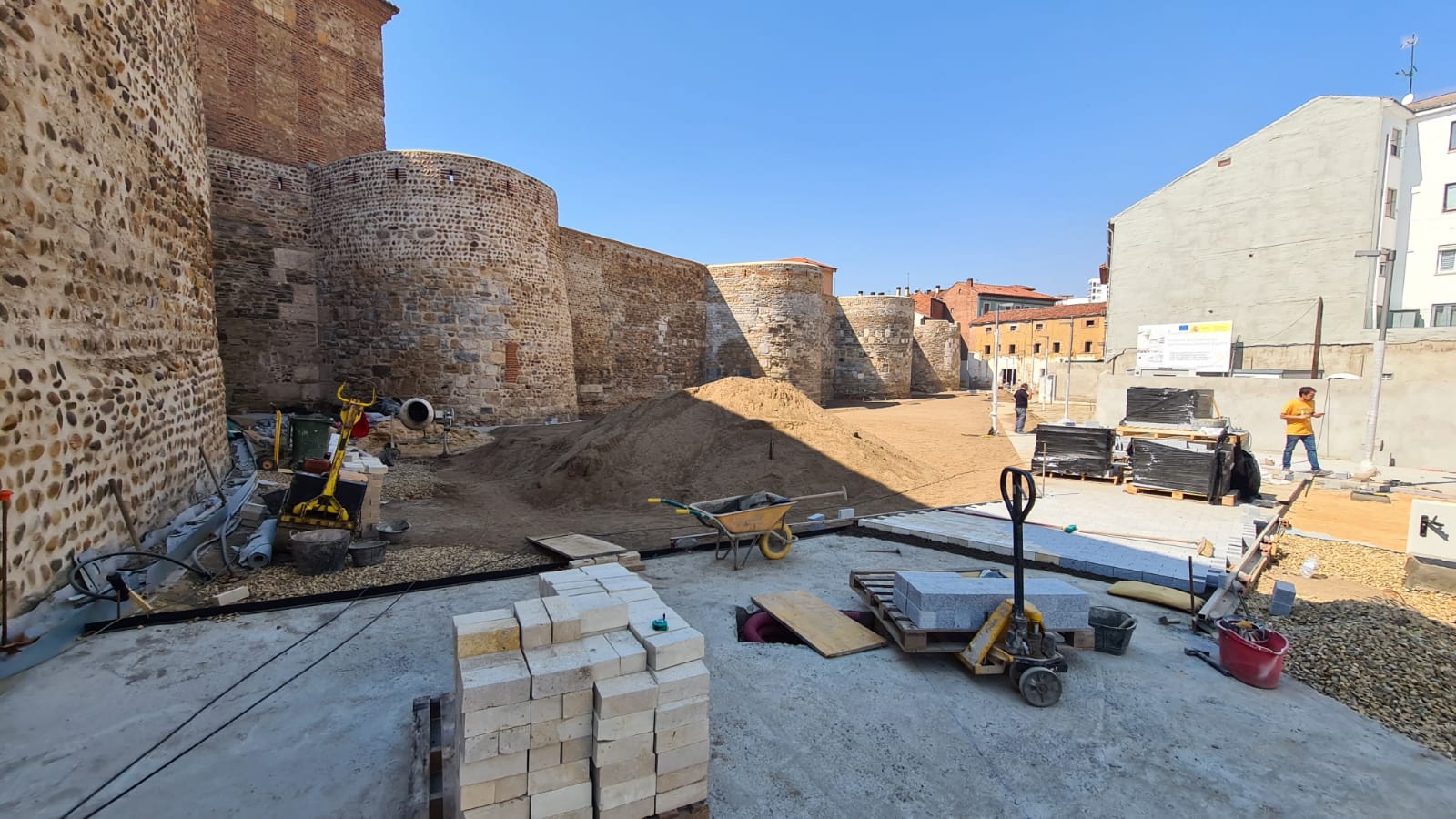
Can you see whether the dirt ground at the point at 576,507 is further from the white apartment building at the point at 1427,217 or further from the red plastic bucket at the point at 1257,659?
the white apartment building at the point at 1427,217

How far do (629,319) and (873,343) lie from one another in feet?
48.6

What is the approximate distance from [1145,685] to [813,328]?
79.7ft

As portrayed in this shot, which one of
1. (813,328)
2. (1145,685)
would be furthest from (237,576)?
(813,328)

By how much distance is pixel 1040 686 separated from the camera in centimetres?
355

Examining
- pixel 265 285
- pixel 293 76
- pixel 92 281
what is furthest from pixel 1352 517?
pixel 293 76

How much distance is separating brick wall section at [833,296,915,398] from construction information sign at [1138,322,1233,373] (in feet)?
39.4

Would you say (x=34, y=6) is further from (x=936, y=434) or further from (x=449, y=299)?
(x=936, y=434)

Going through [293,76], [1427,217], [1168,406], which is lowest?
[1168,406]

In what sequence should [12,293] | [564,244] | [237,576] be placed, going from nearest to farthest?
[12,293], [237,576], [564,244]

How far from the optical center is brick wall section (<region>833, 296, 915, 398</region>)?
3253 centimetres

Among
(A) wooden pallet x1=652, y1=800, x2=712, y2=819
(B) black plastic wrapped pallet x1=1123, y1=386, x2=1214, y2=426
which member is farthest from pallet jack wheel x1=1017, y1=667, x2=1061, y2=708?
(B) black plastic wrapped pallet x1=1123, y1=386, x2=1214, y2=426

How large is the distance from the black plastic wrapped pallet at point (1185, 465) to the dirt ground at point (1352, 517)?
36.6 inches

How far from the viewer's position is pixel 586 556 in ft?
19.8

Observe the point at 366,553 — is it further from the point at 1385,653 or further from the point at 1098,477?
the point at 1098,477
